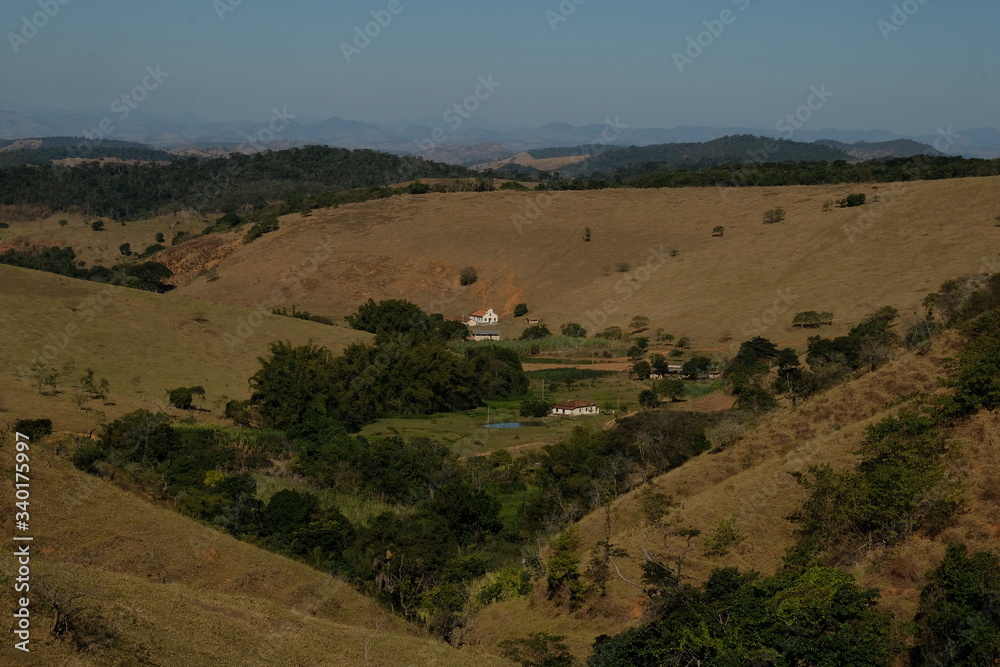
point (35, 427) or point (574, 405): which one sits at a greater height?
point (35, 427)

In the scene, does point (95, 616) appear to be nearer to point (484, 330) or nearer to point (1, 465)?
point (1, 465)

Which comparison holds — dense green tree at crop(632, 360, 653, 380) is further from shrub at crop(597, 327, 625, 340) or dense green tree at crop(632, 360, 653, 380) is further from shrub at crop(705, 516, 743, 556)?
shrub at crop(705, 516, 743, 556)

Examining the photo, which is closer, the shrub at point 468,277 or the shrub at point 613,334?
the shrub at point 613,334

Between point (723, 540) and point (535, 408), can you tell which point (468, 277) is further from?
point (723, 540)

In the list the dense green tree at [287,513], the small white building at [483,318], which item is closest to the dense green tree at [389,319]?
the small white building at [483,318]

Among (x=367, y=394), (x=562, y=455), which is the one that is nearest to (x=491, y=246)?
(x=367, y=394)

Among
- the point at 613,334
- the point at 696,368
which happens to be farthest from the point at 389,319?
the point at 696,368

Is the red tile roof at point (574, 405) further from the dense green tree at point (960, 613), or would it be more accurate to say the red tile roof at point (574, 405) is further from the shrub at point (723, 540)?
the dense green tree at point (960, 613)
